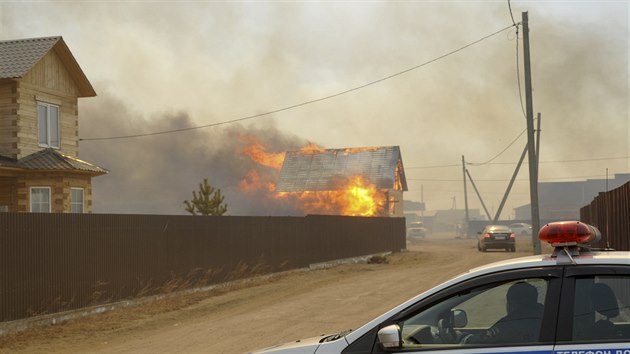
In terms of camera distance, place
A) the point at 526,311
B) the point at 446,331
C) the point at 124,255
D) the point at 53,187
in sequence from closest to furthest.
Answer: the point at 526,311 < the point at 446,331 < the point at 124,255 < the point at 53,187

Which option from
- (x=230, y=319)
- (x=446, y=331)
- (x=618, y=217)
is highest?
(x=618, y=217)

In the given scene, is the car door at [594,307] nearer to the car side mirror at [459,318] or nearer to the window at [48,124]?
the car side mirror at [459,318]

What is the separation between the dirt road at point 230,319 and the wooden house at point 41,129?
27.1 feet

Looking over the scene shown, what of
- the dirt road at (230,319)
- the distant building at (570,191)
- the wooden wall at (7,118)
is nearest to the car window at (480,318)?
the dirt road at (230,319)

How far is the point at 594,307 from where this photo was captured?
4.22 m

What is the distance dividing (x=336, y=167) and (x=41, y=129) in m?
36.7

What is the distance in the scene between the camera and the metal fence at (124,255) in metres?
13.7

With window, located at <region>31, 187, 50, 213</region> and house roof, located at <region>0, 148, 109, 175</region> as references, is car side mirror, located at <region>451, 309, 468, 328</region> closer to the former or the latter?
house roof, located at <region>0, 148, 109, 175</region>

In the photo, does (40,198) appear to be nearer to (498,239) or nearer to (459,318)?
(498,239)

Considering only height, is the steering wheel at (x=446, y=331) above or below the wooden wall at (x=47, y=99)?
below

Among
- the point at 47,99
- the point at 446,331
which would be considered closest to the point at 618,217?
the point at 446,331

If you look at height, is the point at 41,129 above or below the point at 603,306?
above

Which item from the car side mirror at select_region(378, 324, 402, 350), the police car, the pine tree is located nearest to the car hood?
the police car

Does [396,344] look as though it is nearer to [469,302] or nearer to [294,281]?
[469,302]
